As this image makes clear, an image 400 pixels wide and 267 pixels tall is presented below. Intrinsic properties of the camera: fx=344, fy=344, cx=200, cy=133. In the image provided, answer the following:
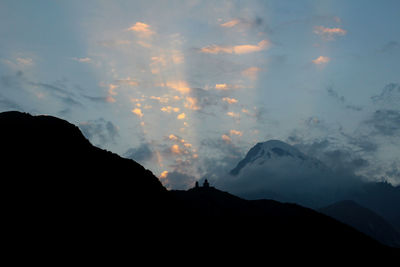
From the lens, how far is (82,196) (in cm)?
6900

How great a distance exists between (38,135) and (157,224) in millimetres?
33501

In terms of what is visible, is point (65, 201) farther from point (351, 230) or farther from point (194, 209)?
point (351, 230)

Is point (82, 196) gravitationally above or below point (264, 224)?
below

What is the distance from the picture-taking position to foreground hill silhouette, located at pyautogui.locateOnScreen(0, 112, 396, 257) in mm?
59781

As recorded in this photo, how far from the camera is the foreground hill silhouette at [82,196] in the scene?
196ft

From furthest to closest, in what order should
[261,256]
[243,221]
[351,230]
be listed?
[351,230]
[243,221]
[261,256]

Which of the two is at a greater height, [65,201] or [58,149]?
[58,149]

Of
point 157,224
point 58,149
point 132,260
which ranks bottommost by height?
point 132,260

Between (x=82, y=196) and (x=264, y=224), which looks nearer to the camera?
(x=82, y=196)

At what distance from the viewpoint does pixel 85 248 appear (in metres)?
58.1

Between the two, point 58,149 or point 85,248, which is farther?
point 58,149

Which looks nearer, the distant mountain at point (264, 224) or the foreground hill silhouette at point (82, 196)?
the foreground hill silhouette at point (82, 196)

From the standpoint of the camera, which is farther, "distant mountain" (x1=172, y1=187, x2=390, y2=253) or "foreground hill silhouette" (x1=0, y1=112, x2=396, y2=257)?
"distant mountain" (x1=172, y1=187, x2=390, y2=253)

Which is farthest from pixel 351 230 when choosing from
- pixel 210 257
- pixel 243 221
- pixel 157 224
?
pixel 157 224
